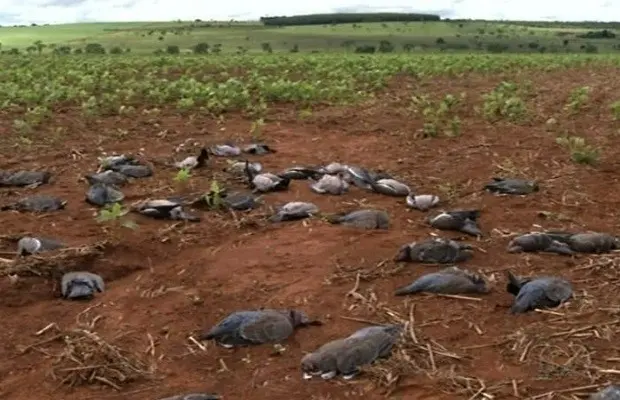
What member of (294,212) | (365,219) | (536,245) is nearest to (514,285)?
(536,245)

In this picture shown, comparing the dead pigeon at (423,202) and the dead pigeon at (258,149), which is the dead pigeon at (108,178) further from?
the dead pigeon at (423,202)

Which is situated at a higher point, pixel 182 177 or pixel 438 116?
pixel 182 177

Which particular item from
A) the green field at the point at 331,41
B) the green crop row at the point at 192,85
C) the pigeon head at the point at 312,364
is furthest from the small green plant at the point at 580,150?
the green field at the point at 331,41

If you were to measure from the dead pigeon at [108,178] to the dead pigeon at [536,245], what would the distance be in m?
4.08

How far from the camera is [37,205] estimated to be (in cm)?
740

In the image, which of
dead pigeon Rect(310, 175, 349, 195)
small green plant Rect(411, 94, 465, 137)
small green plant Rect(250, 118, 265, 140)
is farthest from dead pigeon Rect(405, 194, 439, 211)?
small green plant Rect(250, 118, 265, 140)

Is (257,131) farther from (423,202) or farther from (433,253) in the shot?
(433,253)

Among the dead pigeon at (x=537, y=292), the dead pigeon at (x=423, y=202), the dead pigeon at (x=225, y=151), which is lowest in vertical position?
the dead pigeon at (x=225, y=151)

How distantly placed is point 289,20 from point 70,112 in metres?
77.9

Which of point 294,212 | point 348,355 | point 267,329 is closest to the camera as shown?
point 348,355

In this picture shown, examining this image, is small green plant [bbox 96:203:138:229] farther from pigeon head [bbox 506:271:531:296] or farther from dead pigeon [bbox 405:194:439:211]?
pigeon head [bbox 506:271:531:296]

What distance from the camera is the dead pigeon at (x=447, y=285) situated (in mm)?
5270

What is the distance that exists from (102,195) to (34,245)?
1498 mm

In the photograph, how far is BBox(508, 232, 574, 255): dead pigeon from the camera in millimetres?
6129
